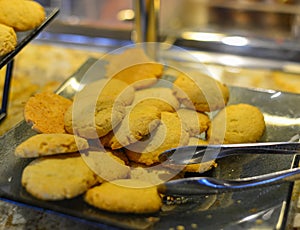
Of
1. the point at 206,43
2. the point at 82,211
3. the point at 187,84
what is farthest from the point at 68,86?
the point at 206,43

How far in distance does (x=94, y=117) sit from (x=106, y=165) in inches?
2.8

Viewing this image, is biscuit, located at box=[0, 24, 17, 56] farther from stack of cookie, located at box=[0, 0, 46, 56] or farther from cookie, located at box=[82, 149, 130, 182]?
cookie, located at box=[82, 149, 130, 182]

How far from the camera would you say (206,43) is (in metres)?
1.15

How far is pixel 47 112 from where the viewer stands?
0.69m

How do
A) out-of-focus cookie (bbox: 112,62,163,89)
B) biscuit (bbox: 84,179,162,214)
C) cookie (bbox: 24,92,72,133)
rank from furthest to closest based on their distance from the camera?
out-of-focus cookie (bbox: 112,62,163,89) → cookie (bbox: 24,92,72,133) → biscuit (bbox: 84,179,162,214)

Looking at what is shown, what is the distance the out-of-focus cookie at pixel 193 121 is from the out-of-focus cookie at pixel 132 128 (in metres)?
0.05

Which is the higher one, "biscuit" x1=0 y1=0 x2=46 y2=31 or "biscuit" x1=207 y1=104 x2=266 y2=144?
"biscuit" x1=0 y1=0 x2=46 y2=31

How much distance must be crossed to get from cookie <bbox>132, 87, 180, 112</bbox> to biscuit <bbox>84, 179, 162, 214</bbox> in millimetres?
158

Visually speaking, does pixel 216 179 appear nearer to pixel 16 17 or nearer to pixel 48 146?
pixel 48 146

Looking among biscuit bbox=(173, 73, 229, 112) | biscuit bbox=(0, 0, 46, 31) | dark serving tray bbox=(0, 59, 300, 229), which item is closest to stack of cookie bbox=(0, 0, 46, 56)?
biscuit bbox=(0, 0, 46, 31)

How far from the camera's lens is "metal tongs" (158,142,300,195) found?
57cm

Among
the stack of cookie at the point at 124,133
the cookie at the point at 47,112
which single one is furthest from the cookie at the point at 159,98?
the cookie at the point at 47,112

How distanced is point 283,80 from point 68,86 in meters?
0.45

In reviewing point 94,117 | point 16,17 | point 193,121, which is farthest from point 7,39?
point 193,121
